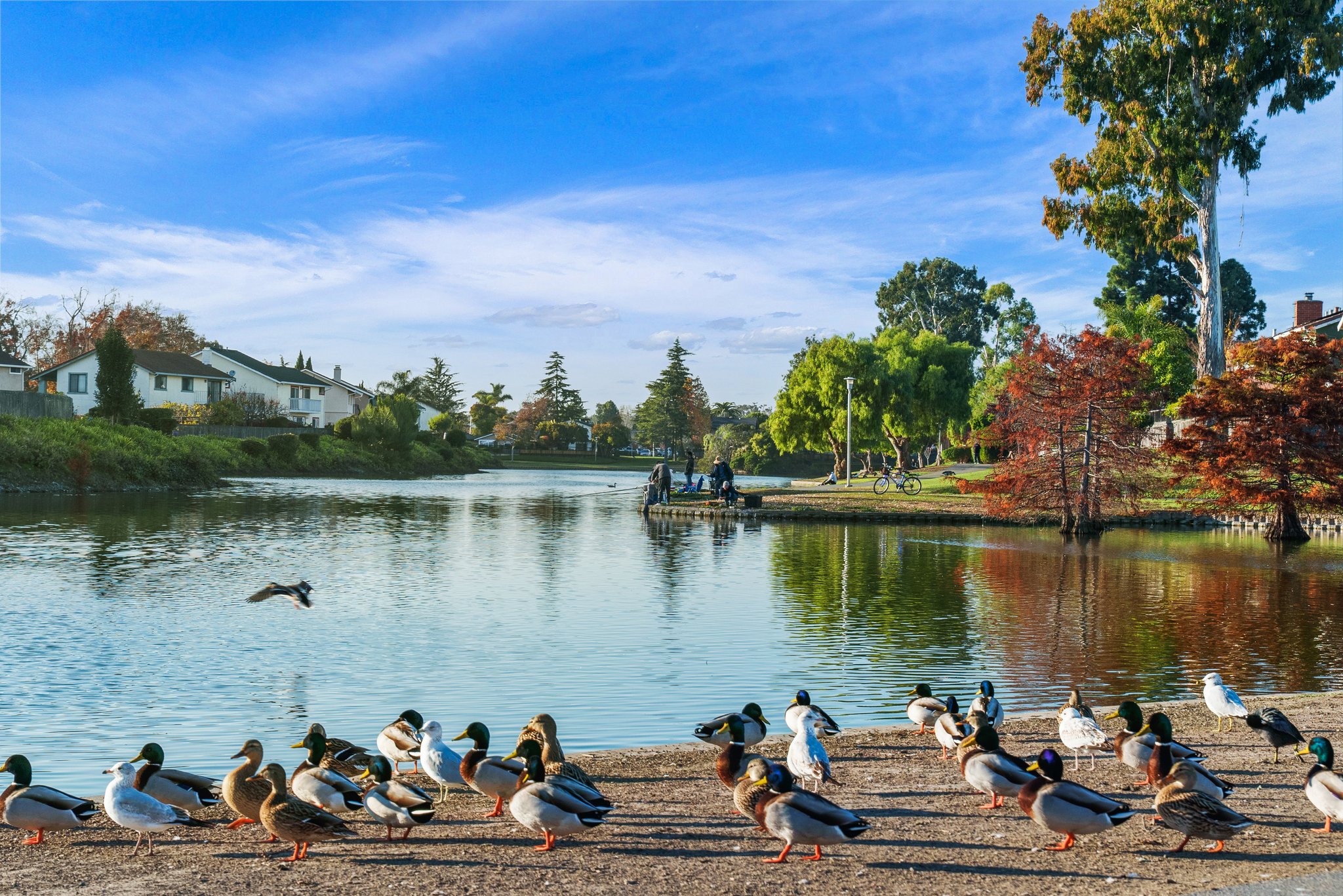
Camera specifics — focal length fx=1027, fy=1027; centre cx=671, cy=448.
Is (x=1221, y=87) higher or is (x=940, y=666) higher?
(x=1221, y=87)

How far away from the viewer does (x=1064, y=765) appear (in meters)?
8.33

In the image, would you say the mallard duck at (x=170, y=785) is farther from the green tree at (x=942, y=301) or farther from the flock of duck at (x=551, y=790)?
the green tree at (x=942, y=301)

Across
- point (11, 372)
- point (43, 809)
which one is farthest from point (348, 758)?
point (11, 372)

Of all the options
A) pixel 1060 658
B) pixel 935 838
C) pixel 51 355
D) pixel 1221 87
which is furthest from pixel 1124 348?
pixel 51 355

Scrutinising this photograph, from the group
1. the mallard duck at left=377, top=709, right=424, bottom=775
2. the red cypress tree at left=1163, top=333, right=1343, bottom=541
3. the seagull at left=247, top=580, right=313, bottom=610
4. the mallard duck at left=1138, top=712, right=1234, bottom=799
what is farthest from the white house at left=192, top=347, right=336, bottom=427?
the mallard duck at left=1138, top=712, right=1234, bottom=799

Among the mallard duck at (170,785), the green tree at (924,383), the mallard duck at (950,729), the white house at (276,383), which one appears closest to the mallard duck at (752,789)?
the mallard duck at (950,729)

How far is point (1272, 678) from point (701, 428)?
410 feet

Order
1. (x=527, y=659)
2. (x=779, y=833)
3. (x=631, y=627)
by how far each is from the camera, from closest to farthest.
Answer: (x=779, y=833)
(x=527, y=659)
(x=631, y=627)

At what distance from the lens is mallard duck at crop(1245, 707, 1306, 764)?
317 inches

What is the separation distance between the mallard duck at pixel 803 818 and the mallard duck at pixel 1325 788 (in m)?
2.90

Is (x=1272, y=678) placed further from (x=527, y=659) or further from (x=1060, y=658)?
(x=527, y=659)

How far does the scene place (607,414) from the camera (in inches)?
6747

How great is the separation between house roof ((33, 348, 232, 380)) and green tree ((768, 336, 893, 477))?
48.4 meters

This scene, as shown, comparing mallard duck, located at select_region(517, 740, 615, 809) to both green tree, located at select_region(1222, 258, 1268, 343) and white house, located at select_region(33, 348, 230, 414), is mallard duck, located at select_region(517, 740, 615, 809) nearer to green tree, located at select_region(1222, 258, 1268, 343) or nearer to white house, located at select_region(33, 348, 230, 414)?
white house, located at select_region(33, 348, 230, 414)
